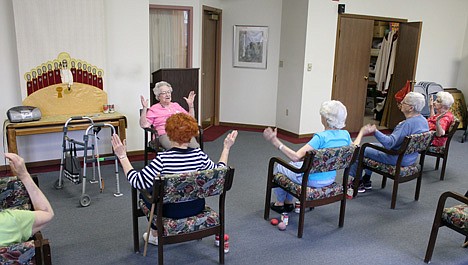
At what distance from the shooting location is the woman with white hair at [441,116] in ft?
14.3

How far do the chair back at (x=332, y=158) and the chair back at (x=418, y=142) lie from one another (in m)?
0.70

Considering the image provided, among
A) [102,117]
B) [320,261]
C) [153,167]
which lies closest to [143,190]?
[153,167]

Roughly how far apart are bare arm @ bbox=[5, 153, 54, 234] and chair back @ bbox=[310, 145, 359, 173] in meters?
1.79

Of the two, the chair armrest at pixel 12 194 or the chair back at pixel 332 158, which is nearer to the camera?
the chair armrest at pixel 12 194

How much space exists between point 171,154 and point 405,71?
5676 millimetres

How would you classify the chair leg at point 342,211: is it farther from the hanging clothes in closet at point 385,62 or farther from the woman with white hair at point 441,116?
the hanging clothes in closet at point 385,62

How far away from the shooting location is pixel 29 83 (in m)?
4.22

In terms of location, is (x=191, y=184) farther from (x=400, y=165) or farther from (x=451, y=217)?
(x=400, y=165)

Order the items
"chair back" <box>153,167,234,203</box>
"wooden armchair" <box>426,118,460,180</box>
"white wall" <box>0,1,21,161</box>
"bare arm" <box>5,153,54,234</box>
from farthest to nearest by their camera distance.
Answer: "wooden armchair" <box>426,118,460,180</box> → "white wall" <box>0,1,21,161</box> → "chair back" <box>153,167,234,203</box> → "bare arm" <box>5,153,54,234</box>

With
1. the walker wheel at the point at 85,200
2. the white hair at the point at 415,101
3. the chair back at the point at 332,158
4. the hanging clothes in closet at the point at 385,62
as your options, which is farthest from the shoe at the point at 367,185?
the hanging clothes in closet at the point at 385,62

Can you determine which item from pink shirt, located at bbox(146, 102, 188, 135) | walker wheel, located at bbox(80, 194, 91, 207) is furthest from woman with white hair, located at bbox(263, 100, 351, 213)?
walker wheel, located at bbox(80, 194, 91, 207)

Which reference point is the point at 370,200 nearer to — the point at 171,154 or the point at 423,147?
the point at 423,147

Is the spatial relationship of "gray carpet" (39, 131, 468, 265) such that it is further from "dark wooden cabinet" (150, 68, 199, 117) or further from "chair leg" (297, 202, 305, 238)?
"dark wooden cabinet" (150, 68, 199, 117)

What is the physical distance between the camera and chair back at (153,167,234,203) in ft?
7.29
